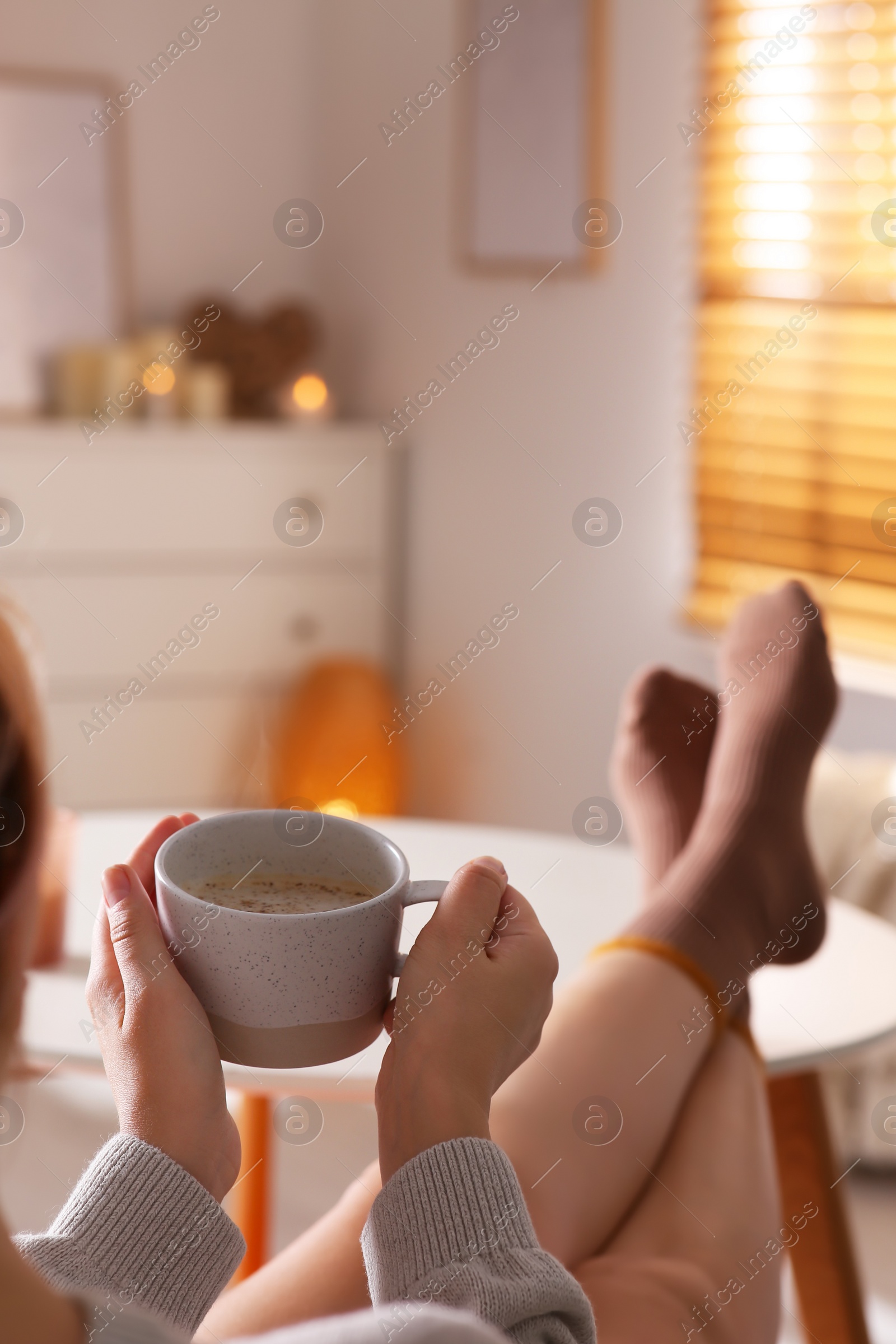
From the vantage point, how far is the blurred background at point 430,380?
193cm

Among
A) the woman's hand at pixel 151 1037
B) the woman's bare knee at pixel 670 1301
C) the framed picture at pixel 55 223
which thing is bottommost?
the woman's bare knee at pixel 670 1301

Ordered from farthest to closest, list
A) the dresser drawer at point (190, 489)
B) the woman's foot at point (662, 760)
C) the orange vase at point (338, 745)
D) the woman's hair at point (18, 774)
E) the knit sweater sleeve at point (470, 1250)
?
the orange vase at point (338, 745) < the dresser drawer at point (190, 489) < the woman's foot at point (662, 760) < the knit sweater sleeve at point (470, 1250) < the woman's hair at point (18, 774)

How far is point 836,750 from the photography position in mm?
1929

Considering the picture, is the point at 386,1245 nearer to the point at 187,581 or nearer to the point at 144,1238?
the point at 144,1238

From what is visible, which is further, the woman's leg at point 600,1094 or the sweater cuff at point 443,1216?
the woman's leg at point 600,1094

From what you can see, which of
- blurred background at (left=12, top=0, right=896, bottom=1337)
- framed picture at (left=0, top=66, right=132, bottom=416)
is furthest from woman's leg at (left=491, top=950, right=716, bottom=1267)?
framed picture at (left=0, top=66, right=132, bottom=416)

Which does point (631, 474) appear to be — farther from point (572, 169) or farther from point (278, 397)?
point (278, 397)

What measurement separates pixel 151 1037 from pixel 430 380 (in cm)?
230

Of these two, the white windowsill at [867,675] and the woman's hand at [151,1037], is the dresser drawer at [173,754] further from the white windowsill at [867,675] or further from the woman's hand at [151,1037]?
the woman's hand at [151,1037]

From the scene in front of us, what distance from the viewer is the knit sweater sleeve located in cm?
50

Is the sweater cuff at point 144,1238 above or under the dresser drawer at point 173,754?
above

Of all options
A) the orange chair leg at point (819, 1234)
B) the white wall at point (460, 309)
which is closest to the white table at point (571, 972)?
the orange chair leg at point (819, 1234)

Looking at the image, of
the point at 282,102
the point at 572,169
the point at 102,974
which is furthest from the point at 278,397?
the point at 102,974

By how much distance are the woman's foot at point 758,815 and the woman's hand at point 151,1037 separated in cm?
45
